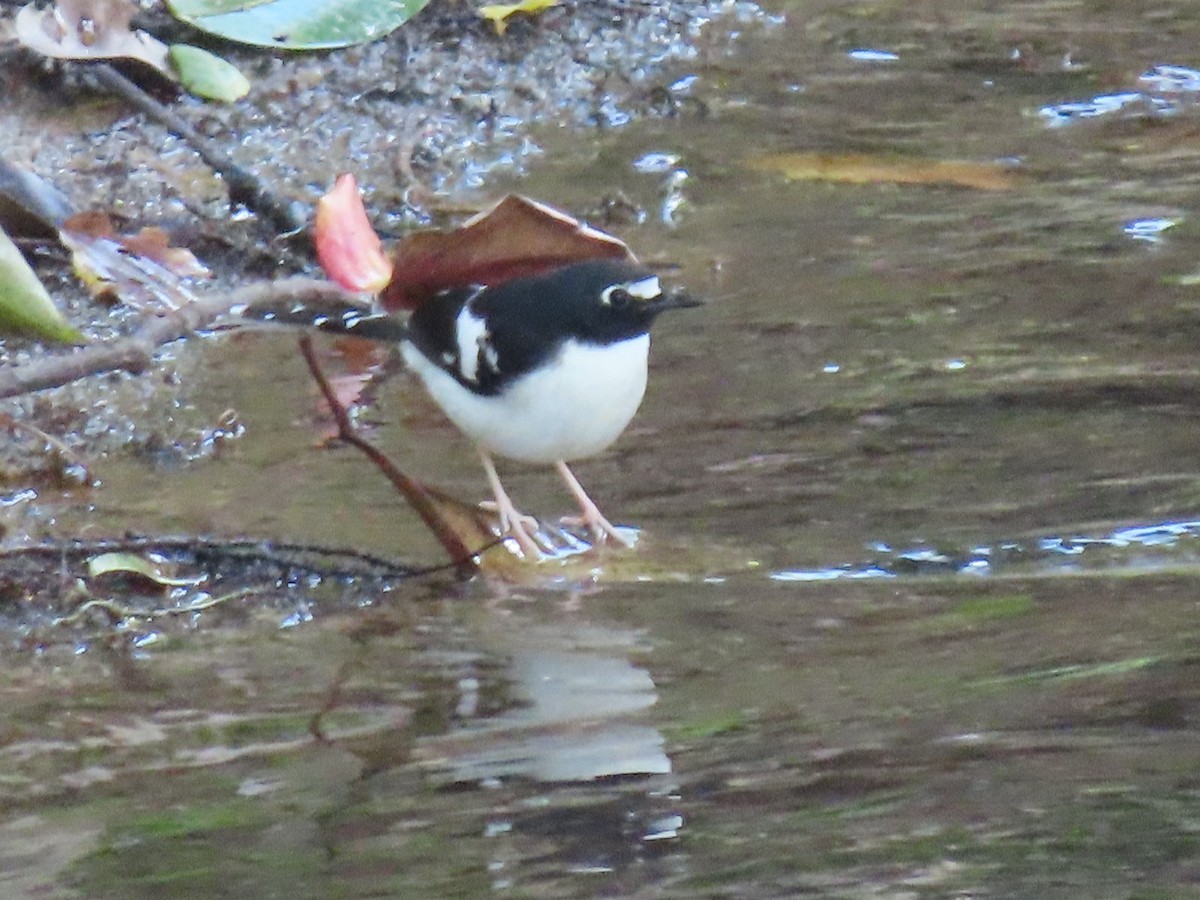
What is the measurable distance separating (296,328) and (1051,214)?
2300 millimetres

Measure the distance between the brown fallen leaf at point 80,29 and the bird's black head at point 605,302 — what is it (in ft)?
8.87

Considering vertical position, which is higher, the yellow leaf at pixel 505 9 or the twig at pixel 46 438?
the yellow leaf at pixel 505 9

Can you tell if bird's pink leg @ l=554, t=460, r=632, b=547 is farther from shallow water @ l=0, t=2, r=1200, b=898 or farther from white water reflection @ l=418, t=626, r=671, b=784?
white water reflection @ l=418, t=626, r=671, b=784

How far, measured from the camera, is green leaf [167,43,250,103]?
7461 mm

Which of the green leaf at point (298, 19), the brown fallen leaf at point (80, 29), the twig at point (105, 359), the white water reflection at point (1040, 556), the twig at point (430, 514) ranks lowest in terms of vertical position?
the white water reflection at point (1040, 556)

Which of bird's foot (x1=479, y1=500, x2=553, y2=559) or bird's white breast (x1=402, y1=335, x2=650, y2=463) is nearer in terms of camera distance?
bird's foot (x1=479, y1=500, x2=553, y2=559)

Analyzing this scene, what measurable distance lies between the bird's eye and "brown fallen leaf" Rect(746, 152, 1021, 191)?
7.45 feet

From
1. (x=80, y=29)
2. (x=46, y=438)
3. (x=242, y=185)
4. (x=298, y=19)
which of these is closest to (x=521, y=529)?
(x=46, y=438)

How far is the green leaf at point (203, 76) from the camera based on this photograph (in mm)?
7461

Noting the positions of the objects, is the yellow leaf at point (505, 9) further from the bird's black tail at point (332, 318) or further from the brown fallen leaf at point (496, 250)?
the brown fallen leaf at point (496, 250)

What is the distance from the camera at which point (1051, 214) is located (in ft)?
21.2

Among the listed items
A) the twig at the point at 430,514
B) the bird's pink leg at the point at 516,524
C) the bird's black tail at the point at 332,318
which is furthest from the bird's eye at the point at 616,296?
the twig at the point at 430,514

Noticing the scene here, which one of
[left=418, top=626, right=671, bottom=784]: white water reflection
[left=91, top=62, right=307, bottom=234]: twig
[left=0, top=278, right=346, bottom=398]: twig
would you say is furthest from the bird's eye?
[left=91, top=62, right=307, bottom=234]: twig

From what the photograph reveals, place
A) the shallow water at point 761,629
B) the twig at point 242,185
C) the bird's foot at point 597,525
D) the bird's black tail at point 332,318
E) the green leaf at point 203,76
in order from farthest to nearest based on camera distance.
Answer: the green leaf at point 203,76 < the twig at point 242,185 < the bird's black tail at point 332,318 < the bird's foot at point 597,525 < the shallow water at point 761,629
